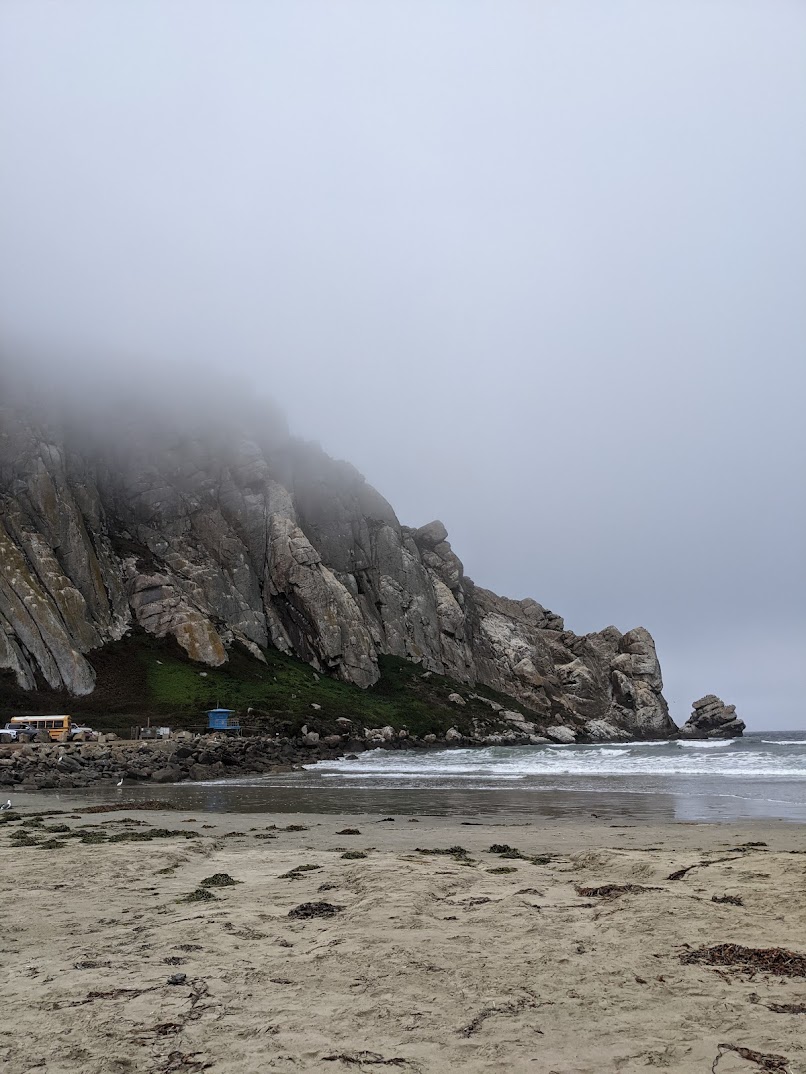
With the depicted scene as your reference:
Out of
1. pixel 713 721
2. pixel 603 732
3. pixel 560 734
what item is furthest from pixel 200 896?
pixel 713 721

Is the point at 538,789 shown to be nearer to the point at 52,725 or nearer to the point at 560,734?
the point at 52,725

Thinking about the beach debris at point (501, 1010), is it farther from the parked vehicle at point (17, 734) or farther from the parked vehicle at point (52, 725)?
the parked vehicle at point (52, 725)

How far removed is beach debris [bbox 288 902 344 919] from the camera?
909 centimetres

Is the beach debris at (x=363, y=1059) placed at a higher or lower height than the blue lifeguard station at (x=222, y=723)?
higher

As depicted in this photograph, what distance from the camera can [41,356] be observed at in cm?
11600

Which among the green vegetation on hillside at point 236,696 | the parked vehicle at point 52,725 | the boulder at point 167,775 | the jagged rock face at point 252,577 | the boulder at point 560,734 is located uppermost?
the jagged rock face at point 252,577

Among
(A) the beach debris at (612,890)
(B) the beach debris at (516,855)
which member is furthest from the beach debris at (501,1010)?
(B) the beach debris at (516,855)

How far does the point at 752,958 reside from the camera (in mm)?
6992

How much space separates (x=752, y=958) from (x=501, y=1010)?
9.65ft

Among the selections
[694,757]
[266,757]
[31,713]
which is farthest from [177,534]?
[694,757]

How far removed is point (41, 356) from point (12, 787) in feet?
324

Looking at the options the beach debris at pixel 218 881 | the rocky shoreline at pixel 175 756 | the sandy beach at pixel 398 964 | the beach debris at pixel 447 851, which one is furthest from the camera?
the rocky shoreline at pixel 175 756

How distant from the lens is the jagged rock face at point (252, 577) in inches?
3344

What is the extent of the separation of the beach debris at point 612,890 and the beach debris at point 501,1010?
4177mm
